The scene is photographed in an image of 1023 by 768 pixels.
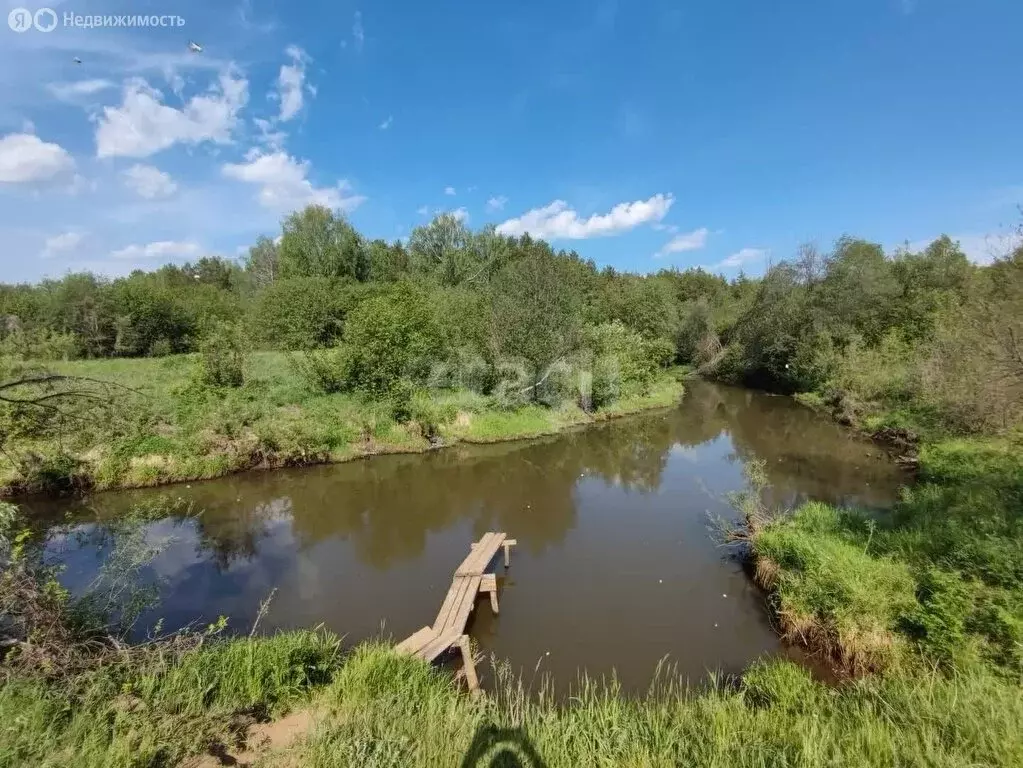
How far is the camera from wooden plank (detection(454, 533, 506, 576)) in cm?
1031

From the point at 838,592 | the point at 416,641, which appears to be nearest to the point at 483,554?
the point at 416,641

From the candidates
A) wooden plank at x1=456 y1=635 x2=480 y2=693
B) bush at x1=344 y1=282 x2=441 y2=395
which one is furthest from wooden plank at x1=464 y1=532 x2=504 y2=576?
bush at x1=344 y1=282 x2=441 y2=395

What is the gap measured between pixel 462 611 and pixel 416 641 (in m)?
1.24

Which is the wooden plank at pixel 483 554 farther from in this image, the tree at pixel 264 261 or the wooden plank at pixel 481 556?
the tree at pixel 264 261

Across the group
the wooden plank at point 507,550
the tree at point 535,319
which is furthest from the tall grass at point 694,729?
the tree at point 535,319

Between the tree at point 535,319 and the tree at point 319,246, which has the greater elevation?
the tree at point 319,246

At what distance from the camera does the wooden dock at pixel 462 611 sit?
25.3ft

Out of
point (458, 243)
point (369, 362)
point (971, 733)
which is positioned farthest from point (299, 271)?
point (971, 733)

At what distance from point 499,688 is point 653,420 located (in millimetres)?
22469

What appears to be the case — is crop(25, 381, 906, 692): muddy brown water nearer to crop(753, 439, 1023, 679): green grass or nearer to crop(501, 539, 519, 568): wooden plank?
crop(501, 539, 519, 568): wooden plank

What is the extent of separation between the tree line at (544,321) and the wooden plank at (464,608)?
8.91 metres

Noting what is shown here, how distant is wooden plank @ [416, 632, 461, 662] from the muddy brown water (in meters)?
1.02

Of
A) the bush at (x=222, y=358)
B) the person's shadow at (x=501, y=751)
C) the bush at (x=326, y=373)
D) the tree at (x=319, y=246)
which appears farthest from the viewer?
the tree at (x=319, y=246)

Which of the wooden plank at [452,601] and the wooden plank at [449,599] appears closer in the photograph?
the wooden plank at [452,601]
